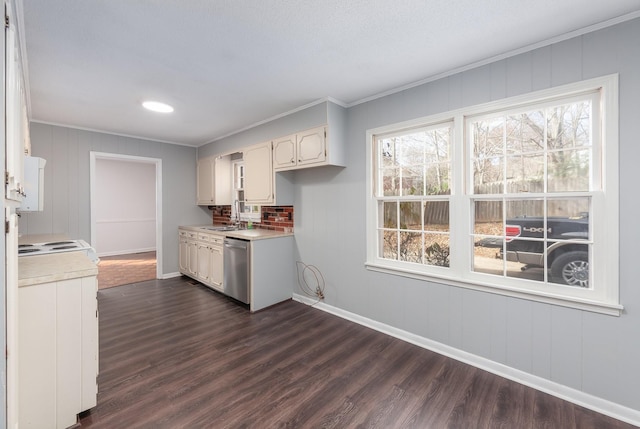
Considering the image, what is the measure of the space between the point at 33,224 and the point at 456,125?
521cm

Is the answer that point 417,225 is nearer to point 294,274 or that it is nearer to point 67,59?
point 294,274

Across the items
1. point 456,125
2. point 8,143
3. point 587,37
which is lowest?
point 8,143

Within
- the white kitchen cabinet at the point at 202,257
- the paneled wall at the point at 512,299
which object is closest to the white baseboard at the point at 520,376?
the paneled wall at the point at 512,299

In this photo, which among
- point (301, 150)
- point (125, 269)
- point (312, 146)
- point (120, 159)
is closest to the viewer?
point (312, 146)

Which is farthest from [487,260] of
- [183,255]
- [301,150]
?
[183,255]

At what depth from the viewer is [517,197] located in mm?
2164

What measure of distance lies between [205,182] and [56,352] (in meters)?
3.76

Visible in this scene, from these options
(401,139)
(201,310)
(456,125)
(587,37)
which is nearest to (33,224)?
(201,310)

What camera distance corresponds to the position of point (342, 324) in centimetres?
309

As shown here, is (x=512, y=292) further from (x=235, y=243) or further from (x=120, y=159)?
(x=120, y=159)

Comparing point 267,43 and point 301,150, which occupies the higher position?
point 267,43

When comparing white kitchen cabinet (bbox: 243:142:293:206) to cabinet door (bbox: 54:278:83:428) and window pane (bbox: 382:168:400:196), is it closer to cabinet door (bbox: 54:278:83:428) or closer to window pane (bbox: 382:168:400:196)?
window pane (bbox: 382:168:400:196)

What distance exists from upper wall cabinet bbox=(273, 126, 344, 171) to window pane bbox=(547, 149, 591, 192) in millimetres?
1840

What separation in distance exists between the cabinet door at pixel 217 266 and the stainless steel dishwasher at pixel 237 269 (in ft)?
0.49
